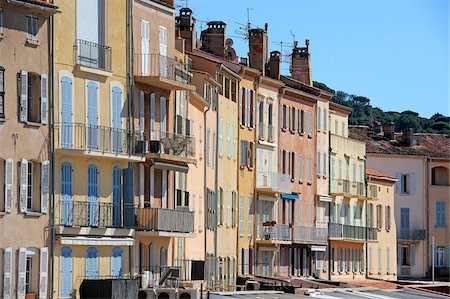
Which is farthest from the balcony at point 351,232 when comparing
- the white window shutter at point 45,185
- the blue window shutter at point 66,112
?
the white window shutter at point 45,185

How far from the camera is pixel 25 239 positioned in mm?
51688

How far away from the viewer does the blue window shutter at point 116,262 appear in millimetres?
56344

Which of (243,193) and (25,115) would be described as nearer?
(25,115)

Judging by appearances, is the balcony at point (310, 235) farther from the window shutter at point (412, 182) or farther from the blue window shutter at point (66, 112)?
the blue window shutter at point (66, 112)

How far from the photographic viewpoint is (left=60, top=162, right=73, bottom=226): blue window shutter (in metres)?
Answer: 53.8

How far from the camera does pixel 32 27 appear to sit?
52.3m

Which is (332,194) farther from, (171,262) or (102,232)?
(102,232)

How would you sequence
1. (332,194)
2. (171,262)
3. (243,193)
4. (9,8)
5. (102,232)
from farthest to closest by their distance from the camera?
(332,194) → (243,193) → (171,262) → (102,232) → (9,8)

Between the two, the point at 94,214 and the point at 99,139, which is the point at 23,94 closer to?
the point at 99,139

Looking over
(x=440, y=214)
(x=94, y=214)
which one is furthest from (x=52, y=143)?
(x=440, y=214)

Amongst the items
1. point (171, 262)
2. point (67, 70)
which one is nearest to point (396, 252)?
point (171, 262)

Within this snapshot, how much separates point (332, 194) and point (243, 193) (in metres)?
17.7

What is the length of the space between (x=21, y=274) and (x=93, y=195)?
519cm

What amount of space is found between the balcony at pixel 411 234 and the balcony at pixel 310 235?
21916 mm
